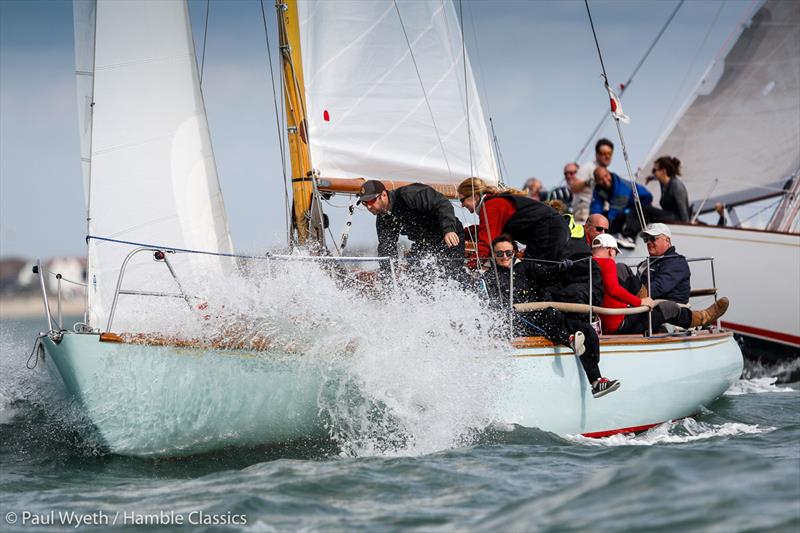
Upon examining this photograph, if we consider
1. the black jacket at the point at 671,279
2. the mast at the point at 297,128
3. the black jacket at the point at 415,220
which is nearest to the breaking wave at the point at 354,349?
the black jacket at the point at 415,220

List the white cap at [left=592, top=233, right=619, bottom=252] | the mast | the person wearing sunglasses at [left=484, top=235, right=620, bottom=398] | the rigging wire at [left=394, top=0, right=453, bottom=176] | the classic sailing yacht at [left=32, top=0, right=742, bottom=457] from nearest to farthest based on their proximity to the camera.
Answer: the classic sailing yacht at [left=32, top=0, right=742, bottom=457], the person wearing sunglasses at [left=484, top=235, right=620, bottom=398], the white cap at [left=592, top=233, right=619, bottom=252], the mast, the rigging wire at [left=394, top=0, right=453, bottom=176]

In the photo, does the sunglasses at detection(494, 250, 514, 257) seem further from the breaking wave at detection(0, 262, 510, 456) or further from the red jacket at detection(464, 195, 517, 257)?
the breaking wave at detection(0, 262, 510, 456)

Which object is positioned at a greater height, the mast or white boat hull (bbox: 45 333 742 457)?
the mast

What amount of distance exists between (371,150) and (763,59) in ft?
25.6

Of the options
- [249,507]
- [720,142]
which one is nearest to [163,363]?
[249,507]

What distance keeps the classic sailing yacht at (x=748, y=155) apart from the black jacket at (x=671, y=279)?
3.68 m

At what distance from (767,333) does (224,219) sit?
689cm

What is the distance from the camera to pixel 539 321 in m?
6.93

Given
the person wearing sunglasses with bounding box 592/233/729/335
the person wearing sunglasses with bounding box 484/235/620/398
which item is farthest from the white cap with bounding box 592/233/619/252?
the person wearing sunglasses with bounding box 484/235/620/398

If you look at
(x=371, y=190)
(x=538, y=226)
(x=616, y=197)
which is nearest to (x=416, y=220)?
(x=371, y=190)

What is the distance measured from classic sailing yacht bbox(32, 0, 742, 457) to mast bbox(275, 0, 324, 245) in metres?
0.02

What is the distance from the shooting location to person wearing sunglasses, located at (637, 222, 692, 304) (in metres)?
8.20

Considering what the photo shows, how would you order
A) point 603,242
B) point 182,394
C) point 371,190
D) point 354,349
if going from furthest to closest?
point 603,242 → point 371,190 → point 354,349 → point 182,394

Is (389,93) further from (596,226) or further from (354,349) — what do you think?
(354,349)
